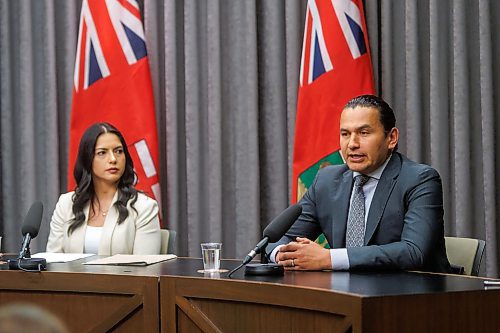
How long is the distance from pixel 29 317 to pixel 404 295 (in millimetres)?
1445

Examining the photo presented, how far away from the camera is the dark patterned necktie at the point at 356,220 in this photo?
8.55ft

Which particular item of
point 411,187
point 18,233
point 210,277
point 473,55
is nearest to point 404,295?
point 210,277

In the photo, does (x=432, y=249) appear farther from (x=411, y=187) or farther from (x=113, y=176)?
(x=113, y=176)

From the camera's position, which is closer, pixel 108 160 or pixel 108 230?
pixel 108 230

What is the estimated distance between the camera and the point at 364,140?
266 cm

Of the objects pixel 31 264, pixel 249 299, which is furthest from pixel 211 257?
pixel 31 264

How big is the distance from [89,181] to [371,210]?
158 cm

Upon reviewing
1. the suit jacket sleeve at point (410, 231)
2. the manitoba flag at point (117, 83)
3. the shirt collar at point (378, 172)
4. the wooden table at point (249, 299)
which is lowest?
the wooden table at point (249, 299)

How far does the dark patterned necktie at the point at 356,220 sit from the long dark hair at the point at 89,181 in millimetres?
1252

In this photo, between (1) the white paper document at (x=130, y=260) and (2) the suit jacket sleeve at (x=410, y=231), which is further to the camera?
(1) the white paper document at (x=130, y=260)

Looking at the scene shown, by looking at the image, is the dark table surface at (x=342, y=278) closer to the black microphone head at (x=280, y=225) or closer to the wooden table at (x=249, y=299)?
the wooden table at (x=249, y=299)

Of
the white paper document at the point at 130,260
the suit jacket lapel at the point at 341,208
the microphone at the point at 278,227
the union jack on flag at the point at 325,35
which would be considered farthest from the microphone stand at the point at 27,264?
the union jack on flag at the point at 325,35

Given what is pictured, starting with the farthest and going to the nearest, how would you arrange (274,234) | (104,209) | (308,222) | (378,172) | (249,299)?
1. (104,209)
2. (308,222)
3. (378,172)
4. (274,234)
5. (249,299)

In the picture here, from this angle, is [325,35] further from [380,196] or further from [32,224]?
[32,224]
